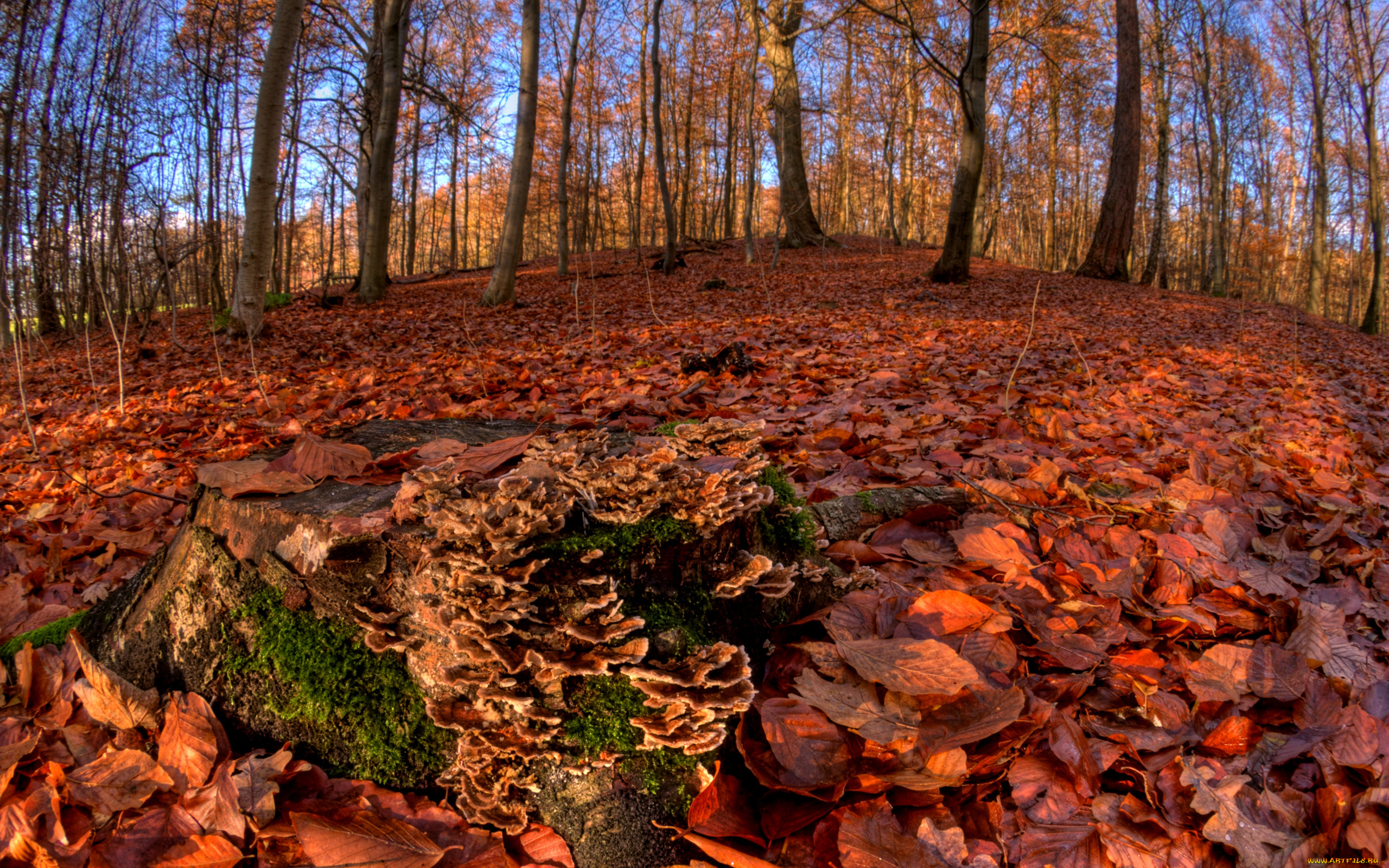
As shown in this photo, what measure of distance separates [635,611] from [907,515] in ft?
4.56

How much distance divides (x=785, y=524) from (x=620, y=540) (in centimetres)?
65

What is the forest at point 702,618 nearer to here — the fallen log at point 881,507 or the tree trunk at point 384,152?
the fallen log at point 881,507

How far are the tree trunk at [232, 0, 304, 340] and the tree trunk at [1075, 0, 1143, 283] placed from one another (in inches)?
633

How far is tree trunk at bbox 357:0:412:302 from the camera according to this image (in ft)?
41.2

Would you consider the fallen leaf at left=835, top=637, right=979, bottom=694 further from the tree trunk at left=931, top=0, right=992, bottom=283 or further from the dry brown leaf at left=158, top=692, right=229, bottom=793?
the tree trunk at left=931, top=0, right=992, bottom=283

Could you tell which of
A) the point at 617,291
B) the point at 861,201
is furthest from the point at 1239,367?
the point at 861,201

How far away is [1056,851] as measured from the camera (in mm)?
1311

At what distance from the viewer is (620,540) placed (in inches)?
58.0

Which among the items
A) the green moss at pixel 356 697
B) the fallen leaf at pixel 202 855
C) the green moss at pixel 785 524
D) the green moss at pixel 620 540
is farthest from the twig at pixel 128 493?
the green moss at pixel 785 524

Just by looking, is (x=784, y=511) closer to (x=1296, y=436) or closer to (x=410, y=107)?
(x=1296, y=436)

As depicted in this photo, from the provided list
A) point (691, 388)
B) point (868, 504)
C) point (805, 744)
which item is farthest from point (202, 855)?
point (691, 388)

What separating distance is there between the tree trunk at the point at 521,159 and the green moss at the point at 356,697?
10532 mm

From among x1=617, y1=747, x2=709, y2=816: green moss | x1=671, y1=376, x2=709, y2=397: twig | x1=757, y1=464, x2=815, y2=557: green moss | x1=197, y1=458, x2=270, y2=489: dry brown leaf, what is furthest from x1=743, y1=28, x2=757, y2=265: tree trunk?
x1=617, y1=747, x2=709, y2=816: green moss

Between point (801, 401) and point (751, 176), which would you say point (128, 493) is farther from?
point (751, 176)
